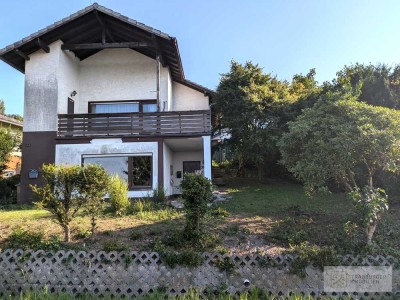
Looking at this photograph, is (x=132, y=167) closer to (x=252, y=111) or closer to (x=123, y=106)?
(x=123, y=106)

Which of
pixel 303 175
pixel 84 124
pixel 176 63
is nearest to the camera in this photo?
pixel 303 175

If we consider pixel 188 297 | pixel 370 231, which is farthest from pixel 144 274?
pixel 370 231

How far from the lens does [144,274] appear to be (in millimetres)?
6426

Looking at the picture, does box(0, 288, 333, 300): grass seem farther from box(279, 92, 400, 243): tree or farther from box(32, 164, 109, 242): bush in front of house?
box(279, 92, 400, 243): tree

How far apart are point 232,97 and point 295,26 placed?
622 centimetres

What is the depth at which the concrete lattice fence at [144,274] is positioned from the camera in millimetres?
6324

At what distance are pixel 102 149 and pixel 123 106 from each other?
12.1 feet

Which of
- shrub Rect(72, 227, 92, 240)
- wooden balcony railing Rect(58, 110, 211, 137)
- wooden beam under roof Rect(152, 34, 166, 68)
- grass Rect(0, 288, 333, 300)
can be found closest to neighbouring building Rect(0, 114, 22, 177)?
wooden balcony railing Rect(58, 110, 211, 137)

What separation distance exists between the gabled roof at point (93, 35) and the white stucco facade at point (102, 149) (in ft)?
16.1

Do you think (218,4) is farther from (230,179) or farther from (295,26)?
(230,179)

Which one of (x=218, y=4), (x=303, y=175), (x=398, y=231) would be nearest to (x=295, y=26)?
(x=218, y=4)

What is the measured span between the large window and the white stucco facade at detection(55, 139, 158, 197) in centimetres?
23

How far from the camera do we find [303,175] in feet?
28.5

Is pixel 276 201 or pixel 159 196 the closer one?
pixel 276 201
